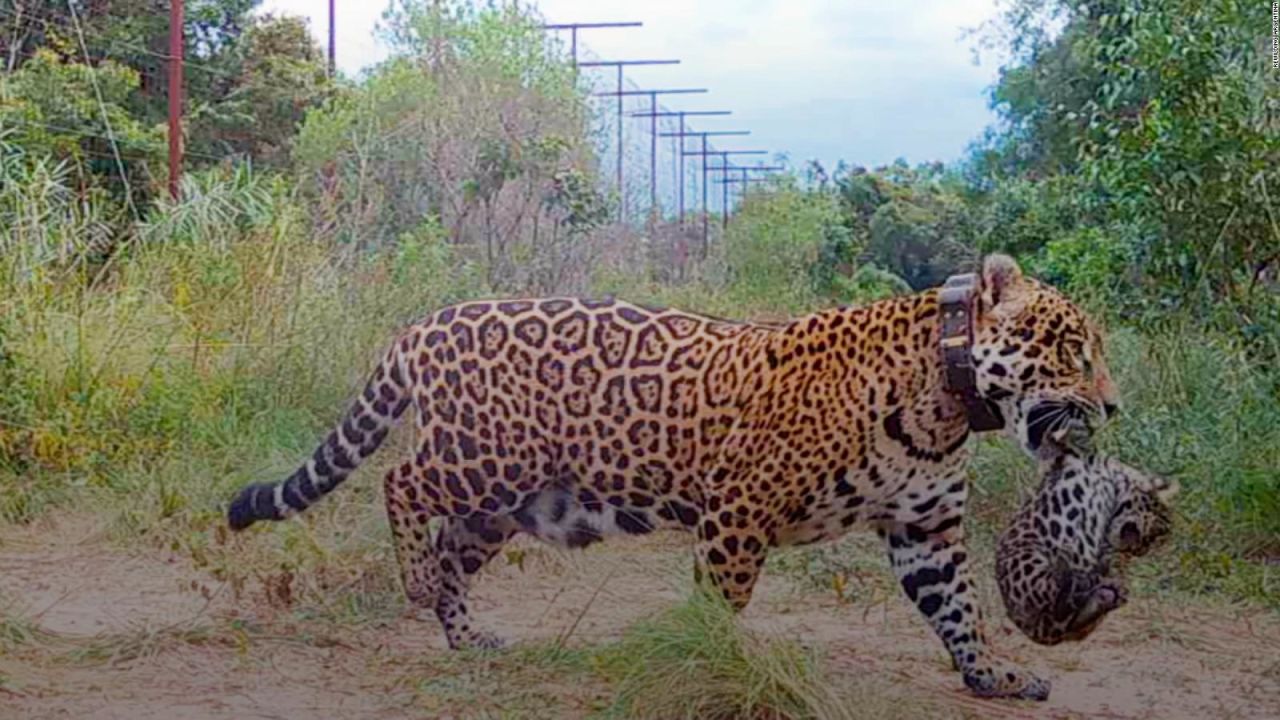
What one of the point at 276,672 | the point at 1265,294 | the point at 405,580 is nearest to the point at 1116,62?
the point at 1265,294

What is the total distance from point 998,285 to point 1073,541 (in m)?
0.89

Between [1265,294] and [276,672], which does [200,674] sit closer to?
[276,672]

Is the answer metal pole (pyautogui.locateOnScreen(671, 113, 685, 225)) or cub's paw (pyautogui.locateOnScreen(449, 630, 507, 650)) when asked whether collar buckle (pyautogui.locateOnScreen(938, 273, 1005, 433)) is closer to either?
cub's paw (pyautogui.locateOnScreen(449, 630, 507, 650))

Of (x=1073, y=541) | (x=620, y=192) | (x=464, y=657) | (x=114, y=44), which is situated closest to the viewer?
(x=1073, y=541)

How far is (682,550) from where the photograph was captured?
7449 millimetres

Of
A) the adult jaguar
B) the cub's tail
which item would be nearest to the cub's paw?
the adult jaguar

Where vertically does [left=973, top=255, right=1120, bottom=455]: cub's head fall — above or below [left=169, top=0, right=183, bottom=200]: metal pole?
below

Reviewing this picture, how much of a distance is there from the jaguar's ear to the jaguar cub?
55 cm

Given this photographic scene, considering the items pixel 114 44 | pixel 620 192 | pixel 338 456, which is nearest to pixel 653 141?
pixel 620 192

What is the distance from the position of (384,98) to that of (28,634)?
12404 mm

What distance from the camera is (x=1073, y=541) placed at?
5043 millimetres

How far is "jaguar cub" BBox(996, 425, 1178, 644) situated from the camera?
5.04 metres

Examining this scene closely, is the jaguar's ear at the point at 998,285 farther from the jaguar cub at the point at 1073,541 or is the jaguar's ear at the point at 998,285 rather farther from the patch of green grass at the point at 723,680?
the patch of green grass at the point at 723,680

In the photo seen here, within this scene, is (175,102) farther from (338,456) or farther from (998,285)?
(998,285)
